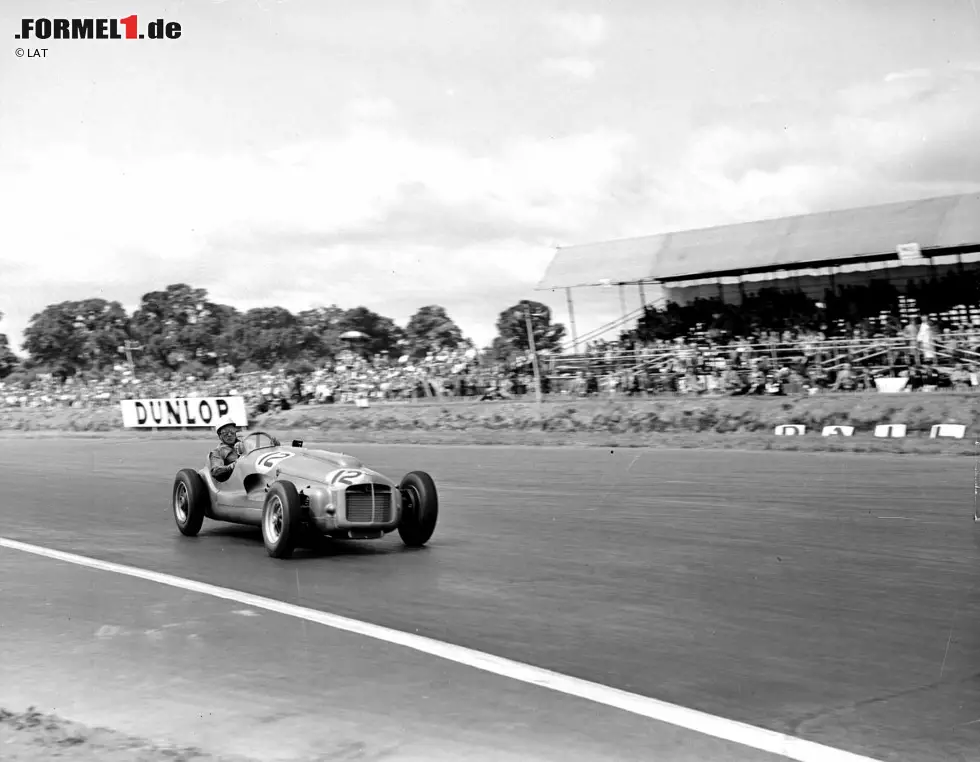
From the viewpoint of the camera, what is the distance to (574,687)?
5.25 meters

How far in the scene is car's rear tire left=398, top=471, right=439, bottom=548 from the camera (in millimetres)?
10055

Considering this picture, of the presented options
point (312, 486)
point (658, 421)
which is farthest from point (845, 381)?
point (312, 486)

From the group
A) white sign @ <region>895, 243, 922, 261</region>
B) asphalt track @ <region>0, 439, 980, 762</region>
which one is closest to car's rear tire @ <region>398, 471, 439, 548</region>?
asphalt track @ <region>0, 439, 980, 762</region>

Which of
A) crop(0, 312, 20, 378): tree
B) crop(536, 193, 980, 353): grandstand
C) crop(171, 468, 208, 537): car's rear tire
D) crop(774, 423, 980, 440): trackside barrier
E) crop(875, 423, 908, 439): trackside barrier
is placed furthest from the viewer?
crop(0, 312, 20, 378): tree

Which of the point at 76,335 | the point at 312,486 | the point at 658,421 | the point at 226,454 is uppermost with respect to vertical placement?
the point at 76,335

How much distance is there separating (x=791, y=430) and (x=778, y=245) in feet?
32.7

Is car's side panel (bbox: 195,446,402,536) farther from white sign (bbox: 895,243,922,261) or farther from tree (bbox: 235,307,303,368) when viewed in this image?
tree (bbox: 235,307,303,368)

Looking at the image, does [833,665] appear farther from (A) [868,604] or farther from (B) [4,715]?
(B) [4,715]

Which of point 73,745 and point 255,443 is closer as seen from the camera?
point 73,745

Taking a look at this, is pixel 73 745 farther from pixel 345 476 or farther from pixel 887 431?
pixel 887 431

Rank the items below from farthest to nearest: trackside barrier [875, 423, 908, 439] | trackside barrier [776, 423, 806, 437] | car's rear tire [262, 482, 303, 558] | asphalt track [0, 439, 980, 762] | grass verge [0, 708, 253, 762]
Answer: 1. trackside barrier [776, 423, 806, 437]
2. trackside barrier [875, 423, 908, 439]
3. car's rear tire [262, 482, 303, 558]
4. asphalt track [0, 439, 980, 762]
5. grass verge [0, 708, 253, 762]

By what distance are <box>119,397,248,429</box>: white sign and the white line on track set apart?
30.6 meters

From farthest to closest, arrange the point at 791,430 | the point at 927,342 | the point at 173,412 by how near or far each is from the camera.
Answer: the point at 173,412 → the point at 927,342 → the point at 791,430

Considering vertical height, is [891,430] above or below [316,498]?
below
